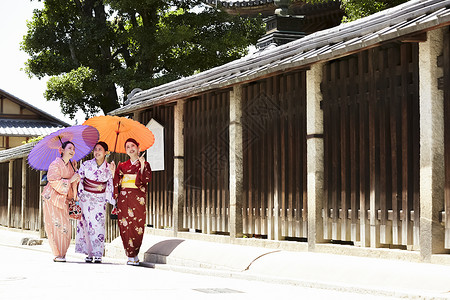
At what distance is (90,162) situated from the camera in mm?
12312

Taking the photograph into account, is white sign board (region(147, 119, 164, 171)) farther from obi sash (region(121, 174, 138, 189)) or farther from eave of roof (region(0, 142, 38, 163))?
eave of roof (region(0, 142, 38, 163))

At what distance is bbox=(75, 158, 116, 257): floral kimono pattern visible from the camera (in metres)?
12.4

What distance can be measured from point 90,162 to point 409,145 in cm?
583

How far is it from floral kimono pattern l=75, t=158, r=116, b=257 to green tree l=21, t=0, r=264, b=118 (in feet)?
45.0

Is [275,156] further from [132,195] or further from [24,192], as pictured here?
[24,192]

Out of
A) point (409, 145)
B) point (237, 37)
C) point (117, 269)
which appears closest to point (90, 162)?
point (117, 269)

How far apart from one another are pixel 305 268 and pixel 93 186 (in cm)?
486

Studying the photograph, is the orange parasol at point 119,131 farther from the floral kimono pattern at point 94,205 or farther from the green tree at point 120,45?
the green tree at point 120,45

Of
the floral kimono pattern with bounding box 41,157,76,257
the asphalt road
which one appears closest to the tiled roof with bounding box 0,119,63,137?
the floral kimono pattern with bounding box 41,157,76,257

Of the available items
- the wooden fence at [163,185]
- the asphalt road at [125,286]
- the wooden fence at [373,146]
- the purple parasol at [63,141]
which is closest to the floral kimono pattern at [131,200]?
the purple parasol at [63,141]

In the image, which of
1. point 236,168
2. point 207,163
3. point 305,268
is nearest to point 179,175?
point 207,163

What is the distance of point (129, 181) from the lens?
12.4 meters

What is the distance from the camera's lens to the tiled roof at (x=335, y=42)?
304 inches

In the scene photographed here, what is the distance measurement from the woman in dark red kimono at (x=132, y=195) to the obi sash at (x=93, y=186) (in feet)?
0.71
